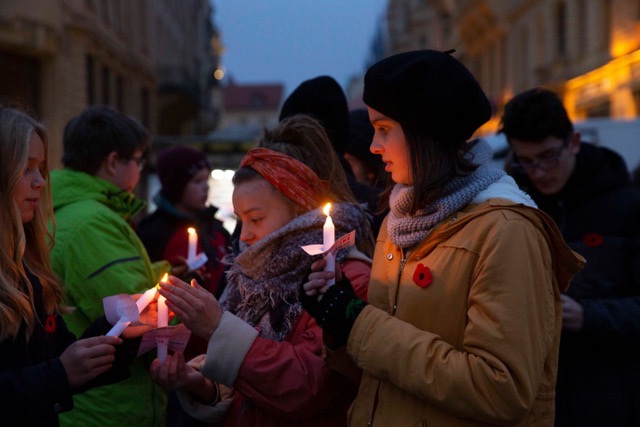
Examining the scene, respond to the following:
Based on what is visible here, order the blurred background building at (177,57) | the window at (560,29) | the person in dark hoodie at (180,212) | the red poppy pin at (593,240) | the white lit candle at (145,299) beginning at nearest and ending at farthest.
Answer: the white lit candle at (145,299), the red poppy pin at (593,240), the person in dark hoodie at (180,212), the blurred background building at (177,57), the window at (560,29)

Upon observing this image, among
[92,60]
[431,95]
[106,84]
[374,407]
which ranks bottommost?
[374,407]

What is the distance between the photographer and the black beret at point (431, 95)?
2223mm

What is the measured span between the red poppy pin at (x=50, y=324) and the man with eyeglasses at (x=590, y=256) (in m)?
1.98

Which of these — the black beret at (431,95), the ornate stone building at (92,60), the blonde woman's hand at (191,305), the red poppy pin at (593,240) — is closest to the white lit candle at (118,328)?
the blonde woman's hand at (191,305)

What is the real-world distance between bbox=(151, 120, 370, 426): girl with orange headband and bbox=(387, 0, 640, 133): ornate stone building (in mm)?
15425

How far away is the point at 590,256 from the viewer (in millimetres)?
3330

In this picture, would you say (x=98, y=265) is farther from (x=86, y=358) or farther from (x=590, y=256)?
(x=590, y=256)

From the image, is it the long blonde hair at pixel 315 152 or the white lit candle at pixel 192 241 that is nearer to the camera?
the long blonde hair at pixel 315 152

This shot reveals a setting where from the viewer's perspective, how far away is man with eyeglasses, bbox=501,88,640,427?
321cm

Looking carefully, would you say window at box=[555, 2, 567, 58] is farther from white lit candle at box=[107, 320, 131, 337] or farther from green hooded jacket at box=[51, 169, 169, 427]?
white lit candle at box=[107, 320, 131, 337]

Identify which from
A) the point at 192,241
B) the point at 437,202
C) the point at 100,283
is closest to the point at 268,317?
the point at 192,241

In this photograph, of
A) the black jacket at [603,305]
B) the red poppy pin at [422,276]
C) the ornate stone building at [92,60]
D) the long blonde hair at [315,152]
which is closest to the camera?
the red poppy pin at [422,276]

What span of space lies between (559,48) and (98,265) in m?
21.8

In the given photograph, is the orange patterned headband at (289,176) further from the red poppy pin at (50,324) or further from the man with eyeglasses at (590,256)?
the man with eyeglasses at (590,256)
